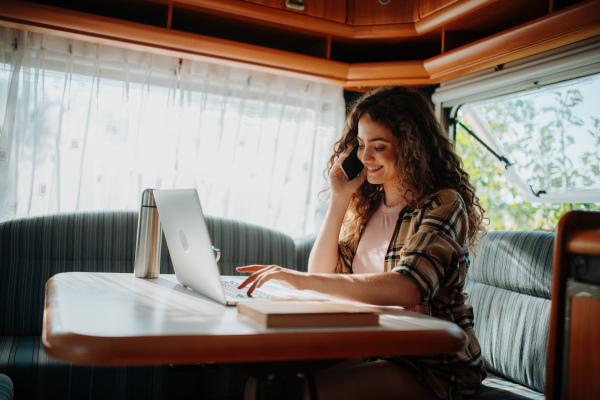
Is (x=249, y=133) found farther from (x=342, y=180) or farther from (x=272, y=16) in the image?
(x=342, y=180)

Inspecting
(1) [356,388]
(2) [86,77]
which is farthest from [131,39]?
(1) [356,388]

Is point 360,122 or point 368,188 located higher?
point 360,122

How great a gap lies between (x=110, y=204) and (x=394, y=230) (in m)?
1.63

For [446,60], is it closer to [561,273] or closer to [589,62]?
[589,62]

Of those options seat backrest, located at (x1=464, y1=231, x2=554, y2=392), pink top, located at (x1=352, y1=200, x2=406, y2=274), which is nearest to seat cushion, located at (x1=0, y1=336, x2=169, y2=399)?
pink top, located at (x1=352, y1=200, x2=406, y2=274)

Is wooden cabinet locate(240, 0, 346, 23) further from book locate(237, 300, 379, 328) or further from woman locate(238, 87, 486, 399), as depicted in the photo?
book locate(237, 300, 379, 328)

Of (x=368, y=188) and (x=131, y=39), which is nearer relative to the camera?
(x=368, y=188)

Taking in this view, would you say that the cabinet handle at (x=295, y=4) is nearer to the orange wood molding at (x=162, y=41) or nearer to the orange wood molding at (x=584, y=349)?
the orange wood molding at (x=162, y=41)

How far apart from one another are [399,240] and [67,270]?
4.86ft

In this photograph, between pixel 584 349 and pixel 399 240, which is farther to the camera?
pixel 399 240

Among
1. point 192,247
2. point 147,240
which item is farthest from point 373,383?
point 147,240

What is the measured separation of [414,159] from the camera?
1685 millimetres

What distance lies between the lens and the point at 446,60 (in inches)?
102

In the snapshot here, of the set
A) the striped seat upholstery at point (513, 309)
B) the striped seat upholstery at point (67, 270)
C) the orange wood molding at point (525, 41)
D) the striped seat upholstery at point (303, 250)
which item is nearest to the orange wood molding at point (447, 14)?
the orange wood molding at point (525, 41)
